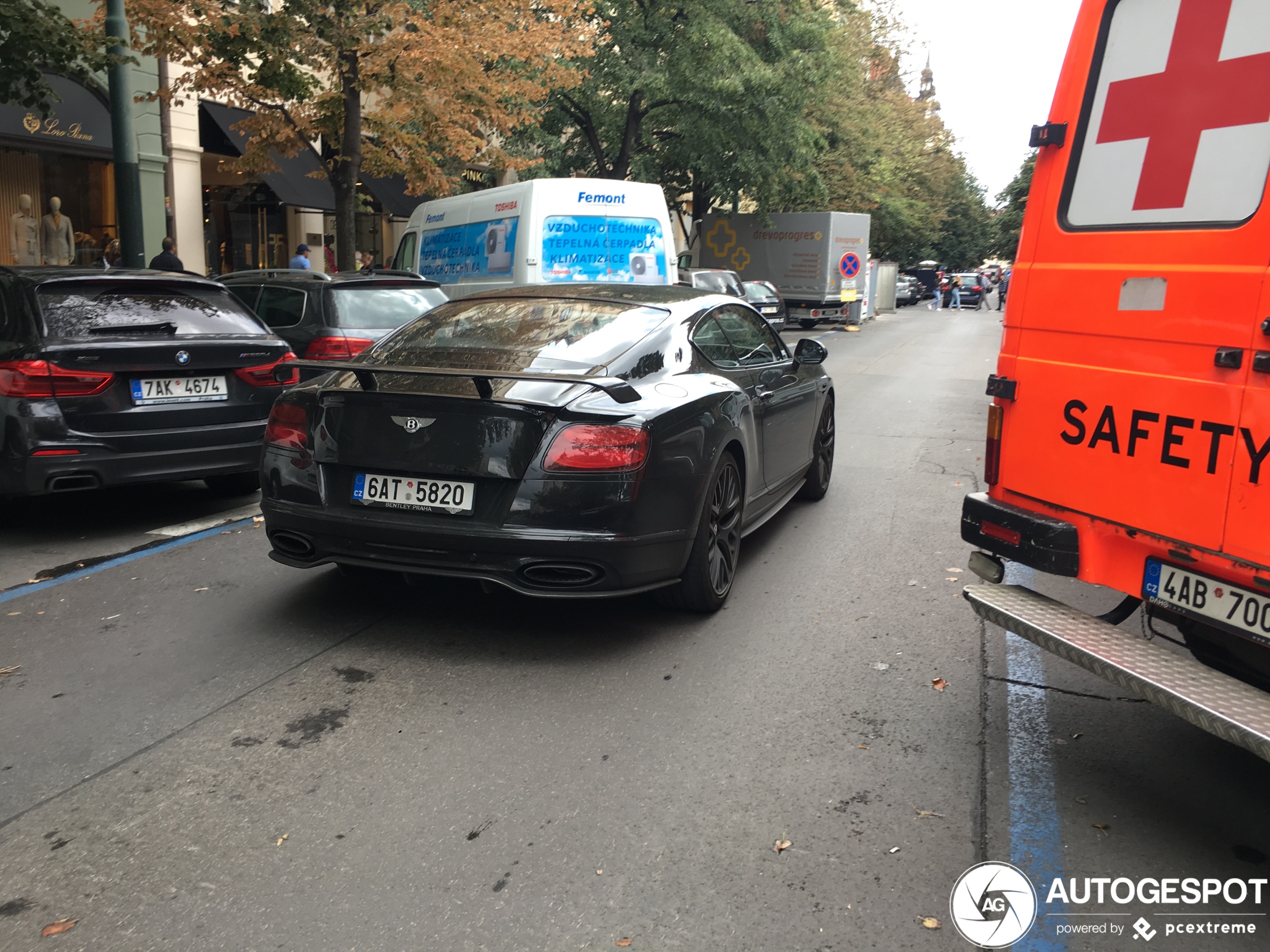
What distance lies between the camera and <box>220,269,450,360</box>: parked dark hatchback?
932 centimetres

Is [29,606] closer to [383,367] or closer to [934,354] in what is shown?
[383,367]

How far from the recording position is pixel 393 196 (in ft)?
89.5

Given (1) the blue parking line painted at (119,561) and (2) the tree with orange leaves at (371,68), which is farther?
(2) the tree with orange leaves at (371,68)

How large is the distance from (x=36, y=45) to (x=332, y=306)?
15.1 ft

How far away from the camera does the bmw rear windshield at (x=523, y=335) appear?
5.14 m

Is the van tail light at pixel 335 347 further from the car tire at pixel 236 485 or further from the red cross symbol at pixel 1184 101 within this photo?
the red cross symbol at pixel 1184 101

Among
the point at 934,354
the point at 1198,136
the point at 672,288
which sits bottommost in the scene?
the point at 934,354

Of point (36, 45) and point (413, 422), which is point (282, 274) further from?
point (413, 422)

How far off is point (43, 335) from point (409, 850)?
4630 mm

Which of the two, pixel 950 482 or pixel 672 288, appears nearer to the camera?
pixel 672 288

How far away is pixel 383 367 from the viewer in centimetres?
506

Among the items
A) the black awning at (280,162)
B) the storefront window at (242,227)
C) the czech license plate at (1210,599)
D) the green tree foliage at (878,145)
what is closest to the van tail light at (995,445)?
the czech license plate at (1210,599)

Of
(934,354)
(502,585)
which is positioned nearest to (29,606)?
(502,585)

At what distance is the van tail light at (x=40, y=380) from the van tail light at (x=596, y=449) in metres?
3.41
